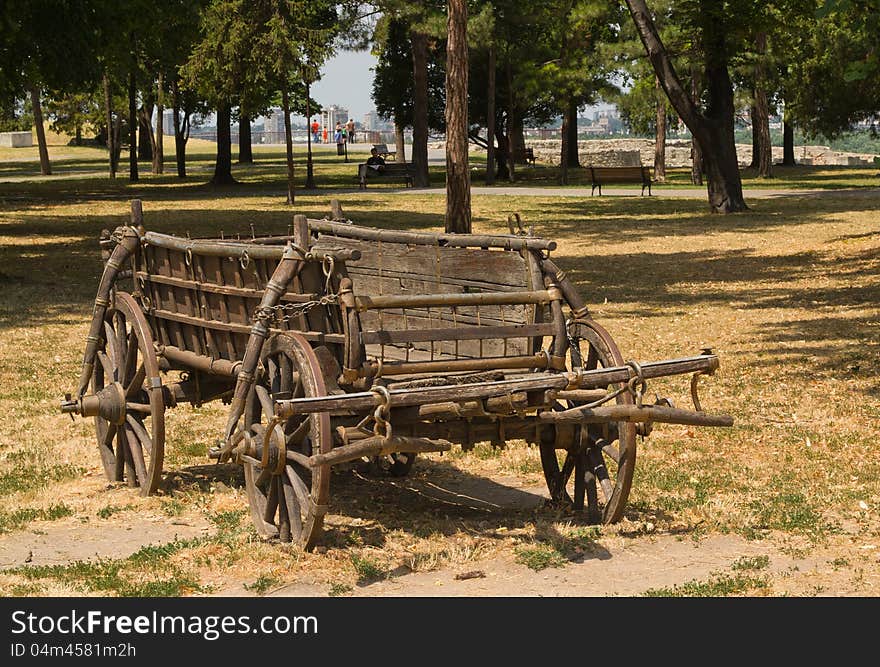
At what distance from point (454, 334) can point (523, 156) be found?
176ft

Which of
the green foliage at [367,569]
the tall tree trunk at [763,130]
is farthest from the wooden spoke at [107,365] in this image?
the tall tree trunk at [763,130]

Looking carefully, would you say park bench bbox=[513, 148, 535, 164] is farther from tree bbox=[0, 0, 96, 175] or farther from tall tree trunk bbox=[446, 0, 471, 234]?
tree bbox=[0, 0, 96, 175]

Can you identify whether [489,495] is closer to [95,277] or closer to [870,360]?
[870,360]

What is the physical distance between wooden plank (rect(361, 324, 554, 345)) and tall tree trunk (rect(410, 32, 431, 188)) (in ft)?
120

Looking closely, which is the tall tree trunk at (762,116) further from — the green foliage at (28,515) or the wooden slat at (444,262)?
the green foliage at (28,515)

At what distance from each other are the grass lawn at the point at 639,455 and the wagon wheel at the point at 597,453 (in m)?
0.16

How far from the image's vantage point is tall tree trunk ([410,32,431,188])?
42688 mm

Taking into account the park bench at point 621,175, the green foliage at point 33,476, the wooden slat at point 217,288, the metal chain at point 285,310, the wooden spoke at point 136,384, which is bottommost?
the green foliage at point 33,476

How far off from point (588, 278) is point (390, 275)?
12920mm

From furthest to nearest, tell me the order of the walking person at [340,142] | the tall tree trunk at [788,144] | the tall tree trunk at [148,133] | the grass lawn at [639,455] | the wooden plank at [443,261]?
the walking person at [340,142] → the tall tree trunk at [788,144] → the tall tree trunk at [148,133] → the wooden plank at [443,261] → the grass lawn at [639,455]

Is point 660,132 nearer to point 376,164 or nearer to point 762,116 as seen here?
point 762,116

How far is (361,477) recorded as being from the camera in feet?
27.7

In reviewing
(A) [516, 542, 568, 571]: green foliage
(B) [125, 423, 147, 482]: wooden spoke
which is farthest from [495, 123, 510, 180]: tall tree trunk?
(A) [516, 542, 568, 571]: green foliage

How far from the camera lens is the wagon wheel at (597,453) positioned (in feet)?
22.4
